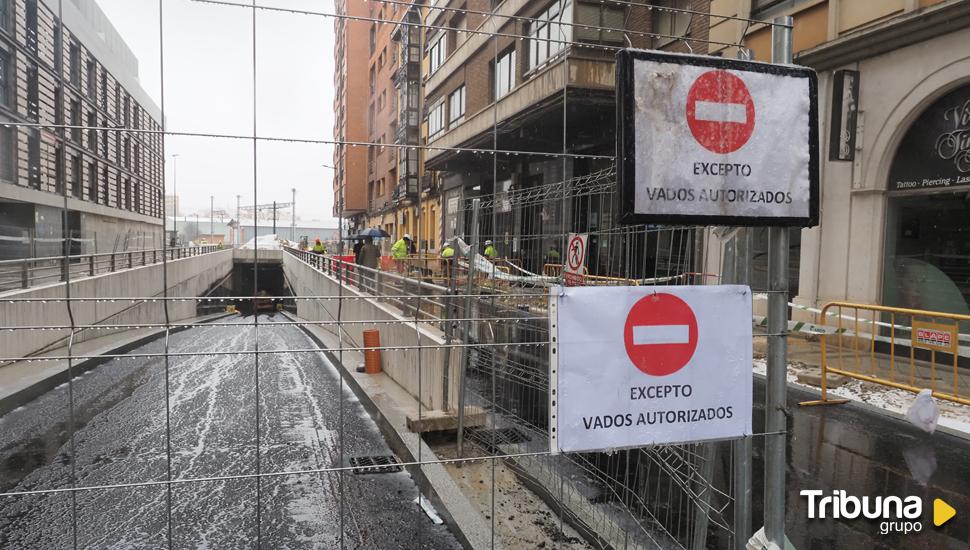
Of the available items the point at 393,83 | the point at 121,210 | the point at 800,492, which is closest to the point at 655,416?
the point at 393,83

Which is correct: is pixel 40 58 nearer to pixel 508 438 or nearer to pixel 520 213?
pixel 520 213

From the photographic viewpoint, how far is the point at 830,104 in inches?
498

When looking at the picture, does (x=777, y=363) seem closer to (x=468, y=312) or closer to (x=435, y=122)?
(x=468, y=312)

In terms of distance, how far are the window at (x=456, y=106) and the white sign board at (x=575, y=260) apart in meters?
0.97

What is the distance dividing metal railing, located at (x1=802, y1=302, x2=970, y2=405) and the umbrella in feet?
22.4

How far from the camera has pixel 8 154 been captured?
268 cm

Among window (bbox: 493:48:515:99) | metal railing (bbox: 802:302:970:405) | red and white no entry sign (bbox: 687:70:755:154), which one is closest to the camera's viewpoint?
red and white no entry sign (bbox: 687:70:755:154)

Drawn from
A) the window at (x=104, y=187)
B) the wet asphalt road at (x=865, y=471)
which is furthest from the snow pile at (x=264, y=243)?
the wet asphalt road at (x=865, y=471)

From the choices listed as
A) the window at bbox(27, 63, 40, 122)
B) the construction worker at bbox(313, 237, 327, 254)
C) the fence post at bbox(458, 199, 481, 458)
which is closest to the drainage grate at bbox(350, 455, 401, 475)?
the fence post at bbox(458, 199, 481, 458)

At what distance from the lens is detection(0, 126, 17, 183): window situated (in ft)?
8.46

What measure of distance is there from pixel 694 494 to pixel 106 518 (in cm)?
454

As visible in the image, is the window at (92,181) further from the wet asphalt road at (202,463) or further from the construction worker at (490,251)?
the construction worker at (490,251)

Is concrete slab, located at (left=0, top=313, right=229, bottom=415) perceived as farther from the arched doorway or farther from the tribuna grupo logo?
the arched doorway

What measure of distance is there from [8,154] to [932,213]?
13636 millimetres
